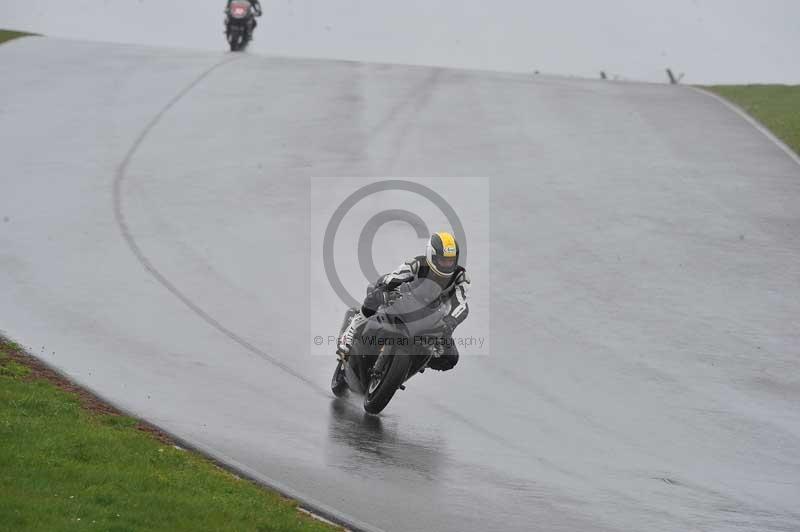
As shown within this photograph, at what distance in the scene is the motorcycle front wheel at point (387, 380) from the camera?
449 inches

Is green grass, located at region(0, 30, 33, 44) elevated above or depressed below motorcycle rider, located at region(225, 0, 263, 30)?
below

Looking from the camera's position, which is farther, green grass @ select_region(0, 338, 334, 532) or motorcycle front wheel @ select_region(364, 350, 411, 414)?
motorcycle front wheel @ select_region(364, 350, 411, 414)

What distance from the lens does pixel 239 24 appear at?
3659cm

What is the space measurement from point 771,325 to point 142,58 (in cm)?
2107

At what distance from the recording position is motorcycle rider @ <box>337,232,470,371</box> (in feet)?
38.0

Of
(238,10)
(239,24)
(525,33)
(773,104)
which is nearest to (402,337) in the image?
(773,104)

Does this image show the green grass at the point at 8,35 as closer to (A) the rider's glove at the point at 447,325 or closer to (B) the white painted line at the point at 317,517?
(A) the rider's glove at the point at 447,325

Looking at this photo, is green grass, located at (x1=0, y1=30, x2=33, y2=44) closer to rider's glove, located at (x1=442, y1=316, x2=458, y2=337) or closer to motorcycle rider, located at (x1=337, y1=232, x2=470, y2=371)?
motorcycle rider, located at (x1=337, y1=232, x2=470, y2=371)

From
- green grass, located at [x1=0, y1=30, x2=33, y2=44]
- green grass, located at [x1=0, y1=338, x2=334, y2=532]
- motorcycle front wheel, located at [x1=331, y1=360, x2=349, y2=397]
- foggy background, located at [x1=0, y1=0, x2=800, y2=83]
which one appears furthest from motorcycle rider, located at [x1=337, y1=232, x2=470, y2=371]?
foggy background, located at [x1=0, y1=0, x2=800, y2=83]

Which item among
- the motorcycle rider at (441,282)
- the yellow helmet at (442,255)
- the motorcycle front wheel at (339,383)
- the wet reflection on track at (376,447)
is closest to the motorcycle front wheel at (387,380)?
the wet reflection on track at (376,447)

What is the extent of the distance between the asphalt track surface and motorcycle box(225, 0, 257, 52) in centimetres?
473

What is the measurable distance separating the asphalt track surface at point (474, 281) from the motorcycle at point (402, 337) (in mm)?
457

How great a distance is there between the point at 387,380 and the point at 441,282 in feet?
3.78

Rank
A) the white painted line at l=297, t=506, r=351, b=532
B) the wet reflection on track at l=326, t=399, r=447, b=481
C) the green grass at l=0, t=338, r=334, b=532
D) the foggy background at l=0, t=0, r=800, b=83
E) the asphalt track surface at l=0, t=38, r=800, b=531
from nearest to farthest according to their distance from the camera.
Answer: the green grass at l=0, t=338, r=334, b=532 → the white painted line at l=297, t=506, r=351, b=532 → the wet reflection on track at l=326, t=399, r=447, b=481 → the asphalt track surface at l=0, t=38, r=800, b=531 → the foggy background at l=0, t=0, r=800, b=83
